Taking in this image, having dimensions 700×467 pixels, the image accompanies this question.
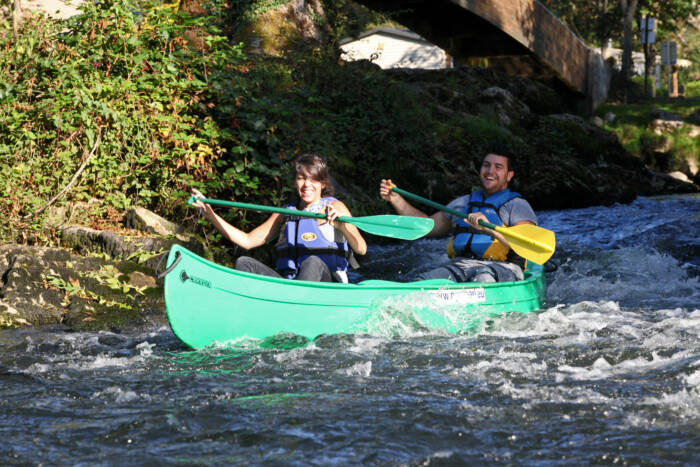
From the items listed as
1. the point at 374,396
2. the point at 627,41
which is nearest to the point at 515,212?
the point at 374,396

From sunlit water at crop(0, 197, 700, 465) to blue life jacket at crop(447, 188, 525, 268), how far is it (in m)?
0.53

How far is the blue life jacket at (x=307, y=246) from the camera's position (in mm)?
4984

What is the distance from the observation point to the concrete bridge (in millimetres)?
13680

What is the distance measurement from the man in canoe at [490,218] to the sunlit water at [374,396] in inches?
17.6

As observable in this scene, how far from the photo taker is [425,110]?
34.5 feet

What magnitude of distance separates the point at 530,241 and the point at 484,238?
0.38 meters

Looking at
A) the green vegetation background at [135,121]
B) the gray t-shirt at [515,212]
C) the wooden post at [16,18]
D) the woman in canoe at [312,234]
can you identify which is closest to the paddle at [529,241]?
the gray t-shirt at [515,212]

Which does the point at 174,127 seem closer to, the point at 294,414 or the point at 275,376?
the point at 275,376

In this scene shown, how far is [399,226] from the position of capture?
526cm

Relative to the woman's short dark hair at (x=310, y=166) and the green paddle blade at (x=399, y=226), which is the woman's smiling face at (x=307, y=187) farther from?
the green paddle blade at (x=399, y=226)

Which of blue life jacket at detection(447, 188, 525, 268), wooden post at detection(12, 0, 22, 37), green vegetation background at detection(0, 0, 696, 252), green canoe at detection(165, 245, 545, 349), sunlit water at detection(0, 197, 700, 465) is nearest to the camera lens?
sunlit water at detection(0, 197, 700, 465)

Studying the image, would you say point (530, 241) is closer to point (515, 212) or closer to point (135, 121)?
point (515, 212)

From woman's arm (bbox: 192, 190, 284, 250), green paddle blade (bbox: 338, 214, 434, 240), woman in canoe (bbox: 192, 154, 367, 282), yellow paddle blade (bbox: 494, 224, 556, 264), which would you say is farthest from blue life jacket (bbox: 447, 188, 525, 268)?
woman's arm (bbox: 192, 190, 284, 250)

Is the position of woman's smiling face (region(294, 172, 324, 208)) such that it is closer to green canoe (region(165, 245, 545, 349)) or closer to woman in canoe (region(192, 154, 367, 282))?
woman in canoe (region(192, 154, 367, 282))
